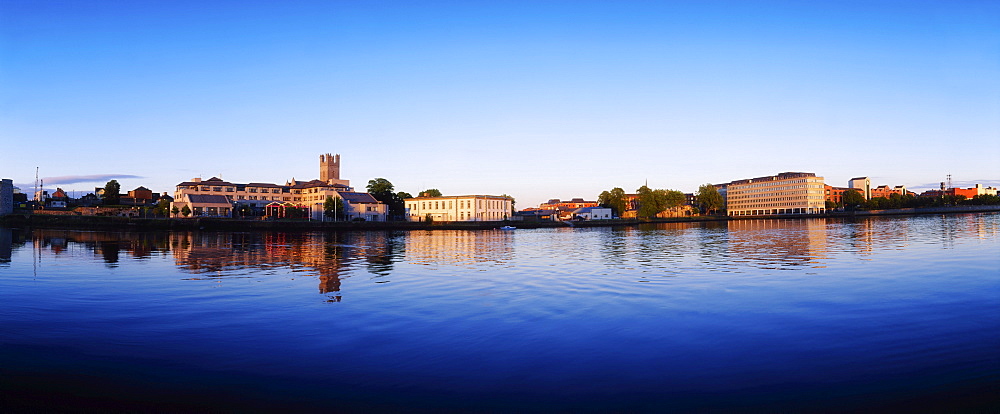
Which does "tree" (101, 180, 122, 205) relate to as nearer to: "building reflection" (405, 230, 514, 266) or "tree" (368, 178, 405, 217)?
Result: "tree" (368, 178, 405, 217)

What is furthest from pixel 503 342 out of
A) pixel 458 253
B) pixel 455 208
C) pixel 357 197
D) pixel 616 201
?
pixel 616 201

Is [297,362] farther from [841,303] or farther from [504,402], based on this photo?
[841,303]

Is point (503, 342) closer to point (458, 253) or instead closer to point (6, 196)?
point (458, 253)

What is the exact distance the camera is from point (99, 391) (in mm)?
7926

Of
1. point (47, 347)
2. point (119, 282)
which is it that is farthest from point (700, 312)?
point (119, 282)

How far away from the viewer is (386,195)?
5182 inches

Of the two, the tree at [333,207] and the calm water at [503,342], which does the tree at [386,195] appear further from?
the calm water at [503,342]

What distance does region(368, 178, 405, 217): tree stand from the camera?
130712 millimetres

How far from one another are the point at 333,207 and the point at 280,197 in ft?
92.1

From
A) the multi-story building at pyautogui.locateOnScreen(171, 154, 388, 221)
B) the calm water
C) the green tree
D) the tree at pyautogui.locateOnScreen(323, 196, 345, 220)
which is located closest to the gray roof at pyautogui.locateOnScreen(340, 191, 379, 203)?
the multi-story building at pyautogui.locateOnScreen(171, 154, 388, 221)

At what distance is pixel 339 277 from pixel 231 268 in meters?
6.76

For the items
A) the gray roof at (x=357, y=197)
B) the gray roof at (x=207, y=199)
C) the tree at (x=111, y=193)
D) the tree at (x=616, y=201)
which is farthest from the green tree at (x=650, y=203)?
the tree at (x=111, y=193)

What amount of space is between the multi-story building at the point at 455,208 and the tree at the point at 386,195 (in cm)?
236

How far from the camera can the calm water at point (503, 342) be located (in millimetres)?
7801
